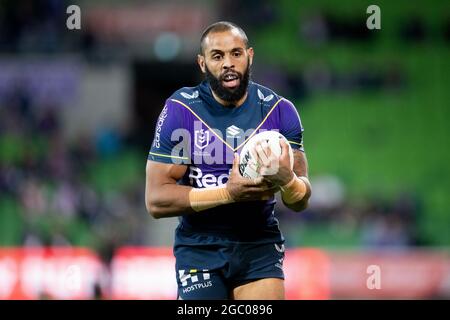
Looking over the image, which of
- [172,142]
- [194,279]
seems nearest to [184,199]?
[172,142]

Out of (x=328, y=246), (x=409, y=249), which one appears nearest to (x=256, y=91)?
(x=409, y=249)

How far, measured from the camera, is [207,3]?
20.4 m

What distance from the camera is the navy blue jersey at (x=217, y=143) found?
5508 millimetres

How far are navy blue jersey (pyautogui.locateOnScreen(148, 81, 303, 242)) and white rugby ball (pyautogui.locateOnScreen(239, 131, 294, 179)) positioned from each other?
0.24 m

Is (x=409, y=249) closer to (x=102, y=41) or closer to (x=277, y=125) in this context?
(x=102, y=41)

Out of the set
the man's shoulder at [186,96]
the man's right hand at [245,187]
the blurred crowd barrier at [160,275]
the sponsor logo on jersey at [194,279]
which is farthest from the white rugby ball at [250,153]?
the blurred crowd barrier at [160,275]

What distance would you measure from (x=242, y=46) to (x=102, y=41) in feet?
49.9

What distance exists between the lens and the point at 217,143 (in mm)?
5504

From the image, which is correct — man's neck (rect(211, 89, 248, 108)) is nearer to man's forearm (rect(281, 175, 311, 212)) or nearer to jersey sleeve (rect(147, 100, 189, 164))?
jersey sleeve (rect(147, 100, 189, 164))

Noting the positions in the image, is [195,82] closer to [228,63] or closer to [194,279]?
[228,63]

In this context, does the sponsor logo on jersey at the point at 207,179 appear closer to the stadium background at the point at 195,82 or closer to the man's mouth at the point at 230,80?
the man's mouth at the point at 230,80

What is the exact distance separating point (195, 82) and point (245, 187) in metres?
15.7

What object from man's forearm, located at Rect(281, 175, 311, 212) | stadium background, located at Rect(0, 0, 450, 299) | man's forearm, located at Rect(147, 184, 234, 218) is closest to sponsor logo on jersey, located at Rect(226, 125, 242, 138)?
man's forearm, located at Rect(147, 184, 234, 218)
